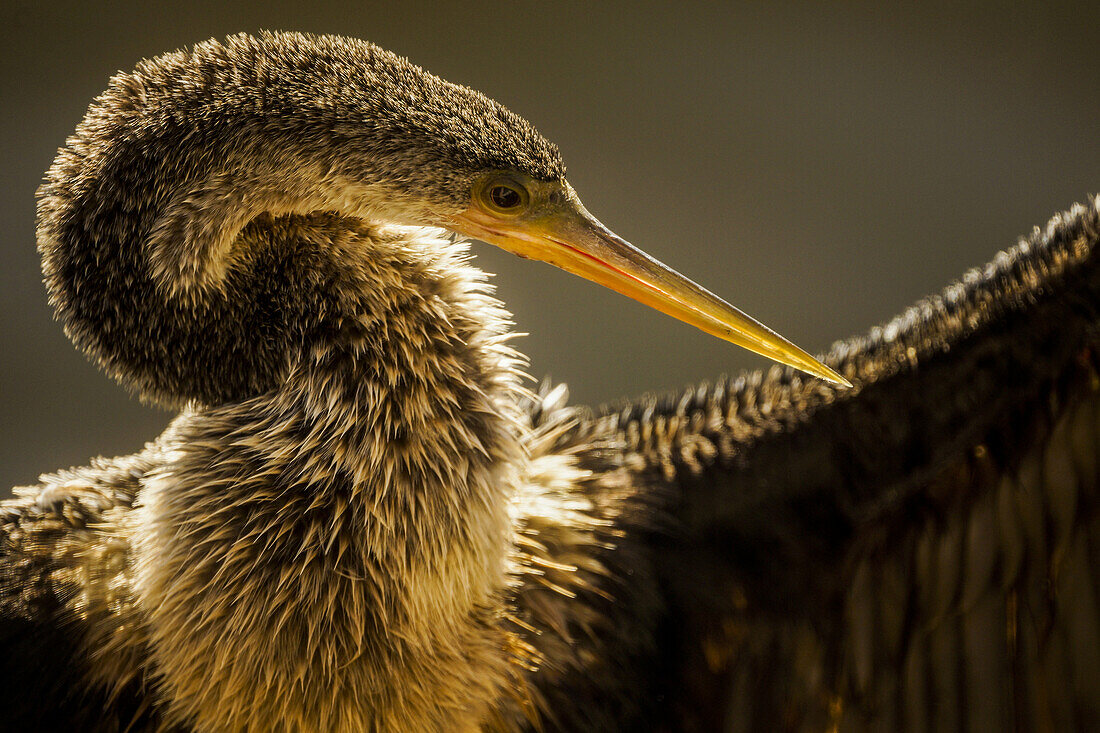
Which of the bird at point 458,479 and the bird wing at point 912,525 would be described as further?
the bird wing at point 912,525

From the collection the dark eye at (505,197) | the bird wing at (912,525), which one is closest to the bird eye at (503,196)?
the dark eye at (505,197)

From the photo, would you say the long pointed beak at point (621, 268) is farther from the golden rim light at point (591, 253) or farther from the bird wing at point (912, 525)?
the bird wing at point (912, 525)

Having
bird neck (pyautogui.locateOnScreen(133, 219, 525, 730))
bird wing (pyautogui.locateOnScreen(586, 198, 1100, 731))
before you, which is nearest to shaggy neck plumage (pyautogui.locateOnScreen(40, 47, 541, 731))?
bird neck (pyautogui.locateOnScreen(133, 219, 525, 730))

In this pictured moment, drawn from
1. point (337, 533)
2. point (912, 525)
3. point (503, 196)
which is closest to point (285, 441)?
point (337, 533)

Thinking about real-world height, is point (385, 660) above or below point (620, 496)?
below

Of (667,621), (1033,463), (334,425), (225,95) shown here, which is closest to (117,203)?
(225,95)

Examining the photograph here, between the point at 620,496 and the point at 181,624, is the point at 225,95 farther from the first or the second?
the point at 620,496
